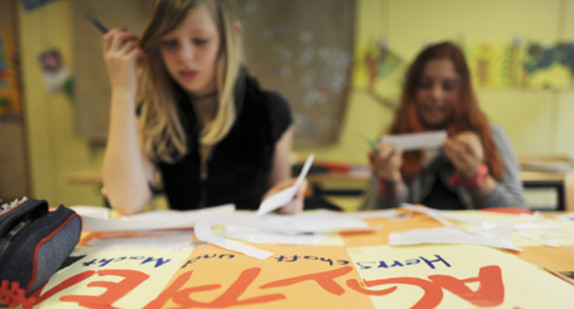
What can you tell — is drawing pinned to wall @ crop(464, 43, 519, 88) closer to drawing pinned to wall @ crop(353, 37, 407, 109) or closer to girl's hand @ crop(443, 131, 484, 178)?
drawing pinned to wall @ crop(353, 37, 407, 109)

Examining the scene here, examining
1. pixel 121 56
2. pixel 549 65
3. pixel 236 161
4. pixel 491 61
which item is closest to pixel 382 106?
pixel 491 61

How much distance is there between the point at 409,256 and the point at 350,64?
5.23 feet

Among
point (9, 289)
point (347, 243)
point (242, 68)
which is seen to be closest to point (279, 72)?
point (242, 68)

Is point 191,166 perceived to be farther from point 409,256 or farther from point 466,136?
point 466,136

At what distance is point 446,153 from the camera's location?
2.20 feet

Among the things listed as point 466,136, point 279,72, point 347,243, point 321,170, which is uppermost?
point 279,72

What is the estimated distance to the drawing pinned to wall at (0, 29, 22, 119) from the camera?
165cm

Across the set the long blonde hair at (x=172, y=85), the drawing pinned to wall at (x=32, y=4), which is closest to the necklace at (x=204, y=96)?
the long blonde hair at (x=172, y=85)

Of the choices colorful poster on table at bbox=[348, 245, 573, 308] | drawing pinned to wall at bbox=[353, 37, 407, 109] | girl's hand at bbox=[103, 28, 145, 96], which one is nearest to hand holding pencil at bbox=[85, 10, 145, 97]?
girl's hand at bbox=[103, 28, 145, 96]

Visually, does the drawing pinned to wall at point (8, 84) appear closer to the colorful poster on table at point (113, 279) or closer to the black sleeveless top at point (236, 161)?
the black sleeveless top at point (236, 161)

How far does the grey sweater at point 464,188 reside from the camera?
2.09ft

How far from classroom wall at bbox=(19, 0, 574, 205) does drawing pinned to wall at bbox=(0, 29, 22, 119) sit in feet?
0.20

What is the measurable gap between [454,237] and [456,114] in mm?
543

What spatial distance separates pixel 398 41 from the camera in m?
1.72
